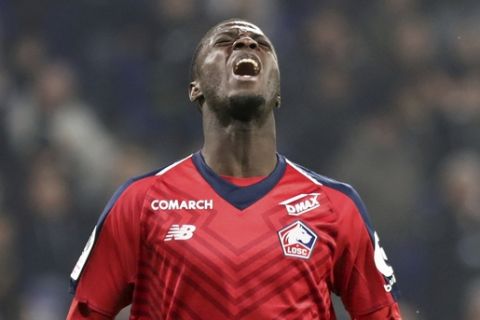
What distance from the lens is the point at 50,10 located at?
7.15 m

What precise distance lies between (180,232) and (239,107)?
0.43 m

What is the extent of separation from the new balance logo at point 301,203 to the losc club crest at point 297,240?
0.05 metres

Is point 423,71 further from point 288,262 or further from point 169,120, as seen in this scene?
point 288,262

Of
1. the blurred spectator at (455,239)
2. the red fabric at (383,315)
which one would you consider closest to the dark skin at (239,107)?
the red fabric at (383,315)

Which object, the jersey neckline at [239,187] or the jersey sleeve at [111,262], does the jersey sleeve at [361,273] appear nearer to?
the jersey neckline at [239,187]

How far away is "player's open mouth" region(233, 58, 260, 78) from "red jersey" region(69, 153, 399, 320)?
1.00ft

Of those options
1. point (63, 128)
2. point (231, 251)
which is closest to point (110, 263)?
point (231, 251)

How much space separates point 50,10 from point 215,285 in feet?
13.8

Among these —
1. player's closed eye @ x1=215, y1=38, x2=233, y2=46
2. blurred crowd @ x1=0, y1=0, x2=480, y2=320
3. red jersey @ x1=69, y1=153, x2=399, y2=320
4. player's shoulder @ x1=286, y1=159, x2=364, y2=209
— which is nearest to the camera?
red jersey @ x1=69, y1=153, x2=399, y2=320

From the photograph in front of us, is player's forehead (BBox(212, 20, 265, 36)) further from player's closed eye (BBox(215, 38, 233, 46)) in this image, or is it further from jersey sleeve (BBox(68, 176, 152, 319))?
jersey sleeve (BBox(68, 176, 152, 319))

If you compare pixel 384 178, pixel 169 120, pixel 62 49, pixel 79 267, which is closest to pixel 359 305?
pixel 79 267

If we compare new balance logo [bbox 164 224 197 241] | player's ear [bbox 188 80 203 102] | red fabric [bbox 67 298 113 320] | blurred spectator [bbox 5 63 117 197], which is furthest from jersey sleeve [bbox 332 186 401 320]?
blurred spectator [bbox 5 63 117 197]

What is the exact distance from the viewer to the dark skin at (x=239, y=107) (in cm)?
351

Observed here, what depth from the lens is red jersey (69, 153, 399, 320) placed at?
10.9 feet
